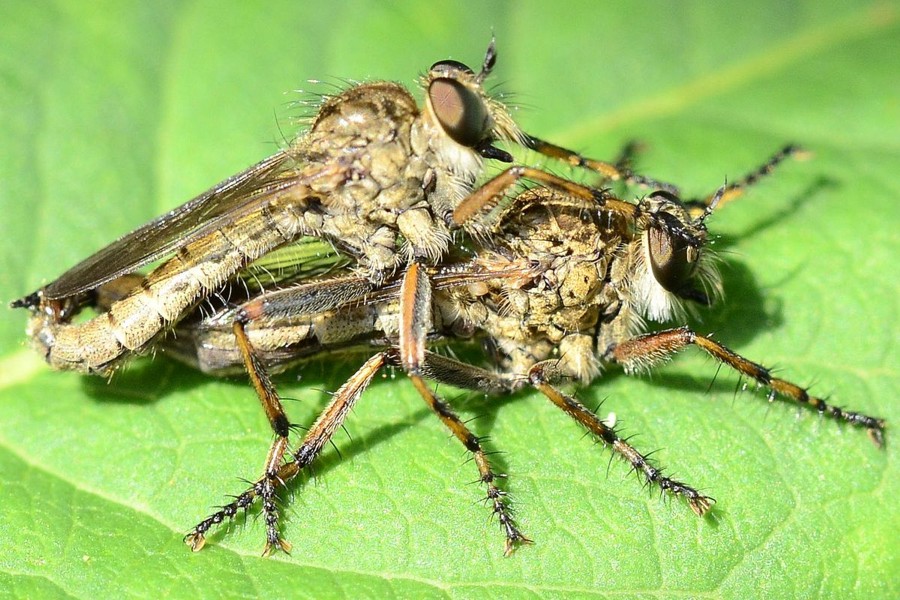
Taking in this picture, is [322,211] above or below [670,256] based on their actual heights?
above

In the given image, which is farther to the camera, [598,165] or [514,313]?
[598,165]

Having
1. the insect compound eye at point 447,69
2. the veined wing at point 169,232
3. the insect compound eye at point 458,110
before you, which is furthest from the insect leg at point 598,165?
the veined wing at point 169,232

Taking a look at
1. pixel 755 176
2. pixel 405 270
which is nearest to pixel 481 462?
pixel 405 270

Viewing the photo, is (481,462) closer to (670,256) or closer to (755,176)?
(670,256)

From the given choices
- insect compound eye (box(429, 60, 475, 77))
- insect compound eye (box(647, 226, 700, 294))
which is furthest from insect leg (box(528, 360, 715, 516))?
insect compound eye (box(429, 60, 475, 77))

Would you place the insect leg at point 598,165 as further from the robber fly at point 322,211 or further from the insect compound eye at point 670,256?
the insect compound eye at point 670,256

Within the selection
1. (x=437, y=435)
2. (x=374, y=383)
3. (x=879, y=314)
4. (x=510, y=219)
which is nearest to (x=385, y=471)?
(x=437, y=435)

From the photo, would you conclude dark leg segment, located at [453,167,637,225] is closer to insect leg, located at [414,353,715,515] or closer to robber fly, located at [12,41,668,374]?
robber fly, located at [12,41,668,374]
